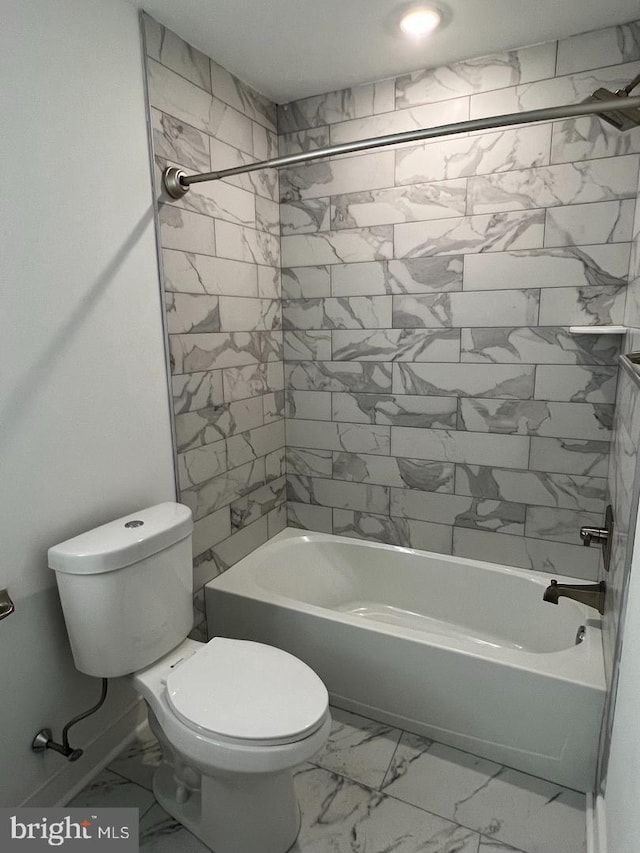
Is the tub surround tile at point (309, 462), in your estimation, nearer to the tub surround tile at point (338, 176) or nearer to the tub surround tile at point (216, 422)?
the tub surround tile at point (216, 422)

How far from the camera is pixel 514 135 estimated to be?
1991 millimetres

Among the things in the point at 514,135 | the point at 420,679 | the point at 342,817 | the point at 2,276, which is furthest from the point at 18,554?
the point at 514,135

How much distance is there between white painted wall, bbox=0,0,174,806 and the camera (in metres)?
1.41

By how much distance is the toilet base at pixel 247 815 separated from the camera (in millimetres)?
1477

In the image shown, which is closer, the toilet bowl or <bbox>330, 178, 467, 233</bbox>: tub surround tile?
the toilet bowl

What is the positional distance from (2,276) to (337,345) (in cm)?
143

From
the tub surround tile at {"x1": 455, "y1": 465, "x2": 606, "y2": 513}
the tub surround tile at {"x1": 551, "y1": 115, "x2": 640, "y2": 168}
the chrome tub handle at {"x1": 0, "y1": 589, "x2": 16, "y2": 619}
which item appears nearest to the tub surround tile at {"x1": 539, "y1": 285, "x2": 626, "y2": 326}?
the tub surround tile at {"x1": 551, "y1": 115, "x2": 640, "y2": 168}

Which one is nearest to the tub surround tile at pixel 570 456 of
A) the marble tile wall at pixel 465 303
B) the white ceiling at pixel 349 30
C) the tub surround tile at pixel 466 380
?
the marble tile wall at pixel 465 303

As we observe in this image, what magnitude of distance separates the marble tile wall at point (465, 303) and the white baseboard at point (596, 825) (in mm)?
826

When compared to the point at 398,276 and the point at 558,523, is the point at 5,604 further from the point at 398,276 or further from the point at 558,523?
the point at 558,523

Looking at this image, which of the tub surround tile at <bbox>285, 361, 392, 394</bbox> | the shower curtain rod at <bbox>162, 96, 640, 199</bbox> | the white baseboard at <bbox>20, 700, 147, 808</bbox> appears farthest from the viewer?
the tub surround tile at <bbox>285, 361, 392, 394</bbox>

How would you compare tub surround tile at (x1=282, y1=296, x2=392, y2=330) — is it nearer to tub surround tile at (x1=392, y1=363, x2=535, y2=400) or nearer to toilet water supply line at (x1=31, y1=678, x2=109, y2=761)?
tub surround tile at (x1=392, y1=363, x2=535, y2=400)

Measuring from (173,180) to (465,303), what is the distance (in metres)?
1.22

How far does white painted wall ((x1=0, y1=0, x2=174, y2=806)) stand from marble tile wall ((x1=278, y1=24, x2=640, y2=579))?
34.8 inches
